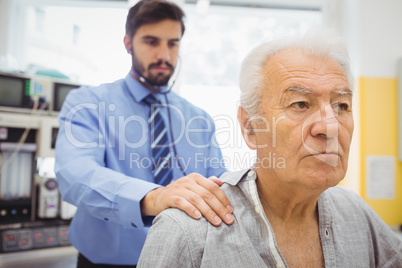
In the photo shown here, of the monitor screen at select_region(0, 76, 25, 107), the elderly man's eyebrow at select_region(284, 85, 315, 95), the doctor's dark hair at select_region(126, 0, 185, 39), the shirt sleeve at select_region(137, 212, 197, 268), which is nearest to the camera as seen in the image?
the shirt sleeve at select_region(137, 212, 197, 268)

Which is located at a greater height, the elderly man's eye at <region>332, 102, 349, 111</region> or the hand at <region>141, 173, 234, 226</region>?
the elderly man's eye at <region>332, 102, 349, 111</region>

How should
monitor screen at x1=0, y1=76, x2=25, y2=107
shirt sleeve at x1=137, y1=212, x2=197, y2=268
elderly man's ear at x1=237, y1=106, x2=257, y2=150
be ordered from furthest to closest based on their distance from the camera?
monitor screen at x1=0, y1=76, x2=25, y2=107
elderly man's ear at x1=237, y1=106, x2=257, y2=150
shirt sleeve at x1=137, y1=212, x2=197, y2=268

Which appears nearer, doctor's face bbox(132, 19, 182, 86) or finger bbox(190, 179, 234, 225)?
finger bbox(190, 179, 234, 225)

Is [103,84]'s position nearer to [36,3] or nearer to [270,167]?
[270,167]

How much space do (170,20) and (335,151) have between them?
0.88 meters

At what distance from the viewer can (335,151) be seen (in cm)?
94

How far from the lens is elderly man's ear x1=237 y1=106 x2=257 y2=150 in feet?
3.53

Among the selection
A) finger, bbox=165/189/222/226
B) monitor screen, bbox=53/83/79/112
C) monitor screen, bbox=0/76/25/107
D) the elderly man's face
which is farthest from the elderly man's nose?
monitor screen, bbox=0/76/25/107

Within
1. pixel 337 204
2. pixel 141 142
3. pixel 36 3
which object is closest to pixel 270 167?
pixel 337 204

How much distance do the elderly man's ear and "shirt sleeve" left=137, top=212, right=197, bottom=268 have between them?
1.28 ft

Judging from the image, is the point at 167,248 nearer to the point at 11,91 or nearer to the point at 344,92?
the point at 344,92

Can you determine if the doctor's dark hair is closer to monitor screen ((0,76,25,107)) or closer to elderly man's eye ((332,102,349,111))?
elderly man's eye ((332,102,349,111))

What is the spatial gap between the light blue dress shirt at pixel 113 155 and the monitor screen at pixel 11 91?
1163 mm

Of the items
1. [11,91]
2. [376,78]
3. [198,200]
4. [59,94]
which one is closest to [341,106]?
[198,200]
